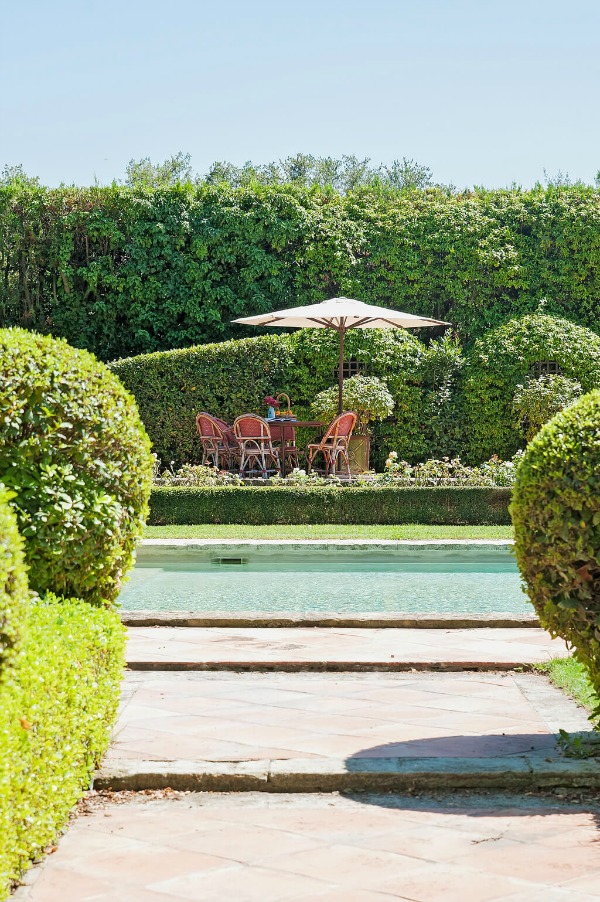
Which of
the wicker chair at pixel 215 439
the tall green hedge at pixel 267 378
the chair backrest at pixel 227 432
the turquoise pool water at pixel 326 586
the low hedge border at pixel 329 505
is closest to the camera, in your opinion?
the turquoise pool water at pixel 326 586

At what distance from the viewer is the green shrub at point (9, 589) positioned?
89.7 inches

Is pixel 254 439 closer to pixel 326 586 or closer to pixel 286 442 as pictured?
pixel 286 442

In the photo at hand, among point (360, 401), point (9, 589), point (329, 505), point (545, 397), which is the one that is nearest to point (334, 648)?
point (9, 589)

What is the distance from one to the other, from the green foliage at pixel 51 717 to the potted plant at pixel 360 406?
1141 cm

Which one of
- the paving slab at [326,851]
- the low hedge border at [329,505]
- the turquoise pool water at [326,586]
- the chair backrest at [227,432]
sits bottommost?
the turquoise pool water at [326,586]

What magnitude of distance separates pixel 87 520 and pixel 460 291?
580 inches

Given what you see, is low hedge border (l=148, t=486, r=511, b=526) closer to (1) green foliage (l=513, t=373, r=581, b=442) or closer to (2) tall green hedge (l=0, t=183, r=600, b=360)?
(1) green foliage (l=513, t=373, r=581, b=442)

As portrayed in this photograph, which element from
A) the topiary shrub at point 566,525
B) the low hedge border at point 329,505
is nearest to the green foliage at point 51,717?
the topiary shrub at point 566,525

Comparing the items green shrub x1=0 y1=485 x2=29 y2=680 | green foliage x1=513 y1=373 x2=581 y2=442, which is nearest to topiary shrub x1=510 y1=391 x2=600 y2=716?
green shrub x1=0 y1=485 x2=29 y2=680

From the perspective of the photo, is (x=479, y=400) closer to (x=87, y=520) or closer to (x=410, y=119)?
(x=87, y=520)

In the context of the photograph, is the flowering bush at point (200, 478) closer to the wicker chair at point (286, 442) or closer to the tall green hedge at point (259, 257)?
the wicker chair at point (286, 442)

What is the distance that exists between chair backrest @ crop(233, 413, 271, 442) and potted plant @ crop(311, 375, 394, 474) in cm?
172

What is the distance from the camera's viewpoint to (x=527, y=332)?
16.4 metres

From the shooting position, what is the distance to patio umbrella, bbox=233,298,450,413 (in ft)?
45.4
